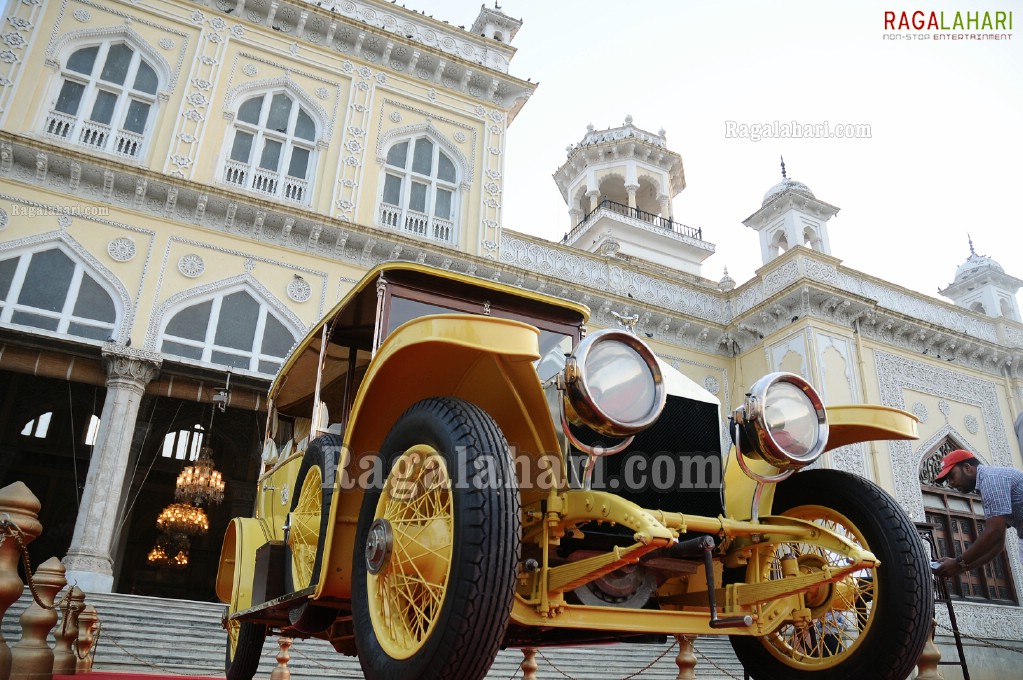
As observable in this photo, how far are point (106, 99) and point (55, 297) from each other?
3970 millimetres

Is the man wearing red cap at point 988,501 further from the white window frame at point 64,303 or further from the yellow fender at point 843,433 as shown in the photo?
the white window frame at point 64,303

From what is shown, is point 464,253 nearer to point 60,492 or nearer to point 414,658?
point 60,492

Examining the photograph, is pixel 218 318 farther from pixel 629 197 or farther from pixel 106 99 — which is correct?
pixel 629 197

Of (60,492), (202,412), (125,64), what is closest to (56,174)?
(125,64)

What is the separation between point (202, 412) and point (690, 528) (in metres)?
14.7

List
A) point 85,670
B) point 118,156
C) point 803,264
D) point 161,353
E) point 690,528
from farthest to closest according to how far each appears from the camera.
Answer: point 803,264, point 118,156, point 161,353, point 85,670, point 690,528

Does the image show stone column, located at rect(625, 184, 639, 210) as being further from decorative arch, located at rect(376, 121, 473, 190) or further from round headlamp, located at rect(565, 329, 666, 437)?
round headlamp, located at rect(565, 329, 666, 437)

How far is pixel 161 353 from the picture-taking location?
34.5ft

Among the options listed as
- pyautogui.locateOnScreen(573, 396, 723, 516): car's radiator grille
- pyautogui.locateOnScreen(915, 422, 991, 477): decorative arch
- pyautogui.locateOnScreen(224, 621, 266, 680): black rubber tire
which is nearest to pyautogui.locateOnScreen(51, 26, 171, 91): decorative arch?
pyautogui.locateOnScreen(224, 621, 266, 680): black rubber tire

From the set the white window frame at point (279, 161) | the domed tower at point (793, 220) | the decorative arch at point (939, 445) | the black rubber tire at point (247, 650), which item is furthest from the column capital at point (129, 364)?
the decorative arch at point (939, 445)

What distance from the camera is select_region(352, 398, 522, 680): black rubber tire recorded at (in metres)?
2.03

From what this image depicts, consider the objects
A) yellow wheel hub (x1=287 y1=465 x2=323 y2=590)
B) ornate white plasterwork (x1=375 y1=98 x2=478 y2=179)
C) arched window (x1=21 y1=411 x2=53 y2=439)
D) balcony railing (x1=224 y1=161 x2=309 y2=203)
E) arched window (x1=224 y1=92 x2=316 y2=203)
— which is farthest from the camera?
arched window (x1=21 y1=411 x2=53 y2=439)

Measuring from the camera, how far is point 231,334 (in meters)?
11.2

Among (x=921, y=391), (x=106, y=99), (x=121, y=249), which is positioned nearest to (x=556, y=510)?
(x=121, y=249)
